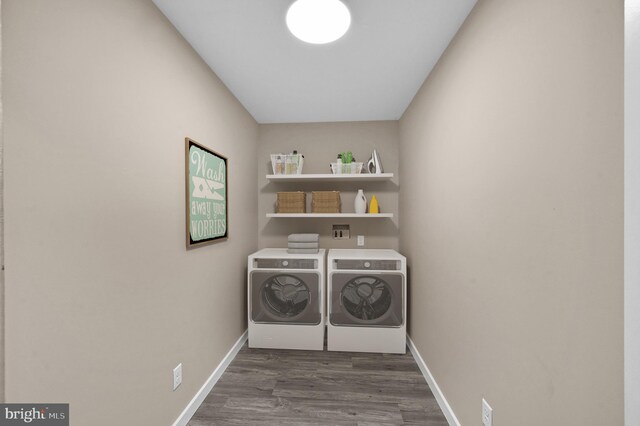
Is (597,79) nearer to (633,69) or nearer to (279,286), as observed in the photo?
(633,69)

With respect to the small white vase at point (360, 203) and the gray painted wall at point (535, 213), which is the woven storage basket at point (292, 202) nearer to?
the small white vase at point (360, 203)

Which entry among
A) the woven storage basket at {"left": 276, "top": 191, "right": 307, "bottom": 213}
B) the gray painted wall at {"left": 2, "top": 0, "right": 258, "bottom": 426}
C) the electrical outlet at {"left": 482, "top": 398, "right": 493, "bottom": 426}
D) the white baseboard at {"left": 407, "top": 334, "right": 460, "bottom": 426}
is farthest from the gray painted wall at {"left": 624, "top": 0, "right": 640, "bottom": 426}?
the woven storage basket at {"left": 276, "top": 191, "right": 307, "bottom": 213}

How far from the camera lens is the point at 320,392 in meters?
1.83

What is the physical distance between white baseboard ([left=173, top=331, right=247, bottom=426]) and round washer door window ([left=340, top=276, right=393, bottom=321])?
40.8 inches

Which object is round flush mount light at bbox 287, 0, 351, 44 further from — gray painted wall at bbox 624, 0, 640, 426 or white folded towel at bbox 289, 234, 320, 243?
white folded towel at bbox 289, 234, 320, 243

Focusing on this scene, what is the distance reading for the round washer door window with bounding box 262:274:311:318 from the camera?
237 centimetres

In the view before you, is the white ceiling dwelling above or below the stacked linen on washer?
above

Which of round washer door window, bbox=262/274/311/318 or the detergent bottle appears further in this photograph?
the detergent bottle

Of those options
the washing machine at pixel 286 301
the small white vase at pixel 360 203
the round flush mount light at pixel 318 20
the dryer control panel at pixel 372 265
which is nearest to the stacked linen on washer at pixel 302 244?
the washing machine at pixel 286 301

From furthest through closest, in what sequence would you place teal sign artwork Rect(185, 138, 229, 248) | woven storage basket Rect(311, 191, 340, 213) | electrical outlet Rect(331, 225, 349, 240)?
electrical outlet Rect(331, 225, 349, 240) → woven storage basket Rect(311, 191, 340, 213) → teal sign artwork Rect(185, 138, 229, 248)

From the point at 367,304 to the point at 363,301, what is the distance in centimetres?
4

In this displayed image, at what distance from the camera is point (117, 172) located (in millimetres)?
1070

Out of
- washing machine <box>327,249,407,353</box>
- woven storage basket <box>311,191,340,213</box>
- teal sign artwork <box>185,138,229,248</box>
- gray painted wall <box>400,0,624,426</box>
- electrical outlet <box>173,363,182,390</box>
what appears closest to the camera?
gray painted wall <box>400,0,624,426</box>
